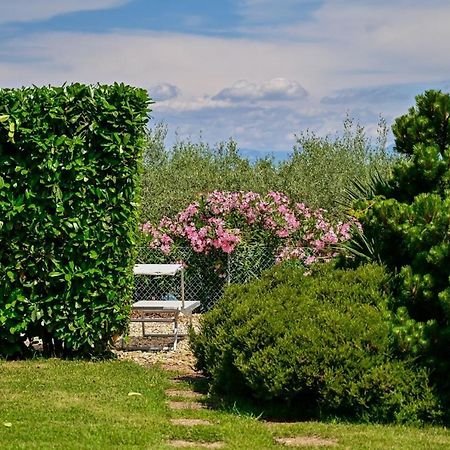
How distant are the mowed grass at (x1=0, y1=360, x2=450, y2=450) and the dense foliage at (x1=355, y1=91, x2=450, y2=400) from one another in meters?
0.82

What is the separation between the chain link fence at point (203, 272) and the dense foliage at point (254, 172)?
1707mm

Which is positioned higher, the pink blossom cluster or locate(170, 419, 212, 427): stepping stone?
the pink blossom cluster

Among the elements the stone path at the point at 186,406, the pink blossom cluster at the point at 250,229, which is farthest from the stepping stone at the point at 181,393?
the pink blossom cluster at the point at 250,229

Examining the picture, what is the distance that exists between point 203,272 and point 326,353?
7763 millimetres

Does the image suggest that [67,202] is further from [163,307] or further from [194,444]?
[194,444]

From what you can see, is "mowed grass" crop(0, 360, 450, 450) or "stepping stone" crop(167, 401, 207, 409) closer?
"mowed grass" crop(0, 360, 450, 450)

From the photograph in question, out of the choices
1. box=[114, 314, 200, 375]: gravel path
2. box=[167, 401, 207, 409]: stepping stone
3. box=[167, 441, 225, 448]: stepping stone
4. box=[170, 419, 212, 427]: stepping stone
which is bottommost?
box=[114, 314, 200, 375]: gravel path

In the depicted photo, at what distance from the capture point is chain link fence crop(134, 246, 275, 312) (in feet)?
47.9

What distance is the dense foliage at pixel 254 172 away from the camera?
16938 millimetres

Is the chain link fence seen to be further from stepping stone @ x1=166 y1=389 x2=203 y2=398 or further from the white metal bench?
stepping stone @ x1=166 y1=389 x2=203 y2=398

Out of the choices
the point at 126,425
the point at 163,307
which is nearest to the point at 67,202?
the point at 163,307

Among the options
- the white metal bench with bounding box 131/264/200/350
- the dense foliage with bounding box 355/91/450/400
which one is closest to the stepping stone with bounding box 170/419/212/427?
the dense foliage with bounding box 355/91/450/400

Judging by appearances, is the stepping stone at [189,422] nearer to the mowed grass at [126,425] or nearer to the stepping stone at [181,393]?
the mowed grass at [126,425]

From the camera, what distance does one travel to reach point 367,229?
8359 millimetres
